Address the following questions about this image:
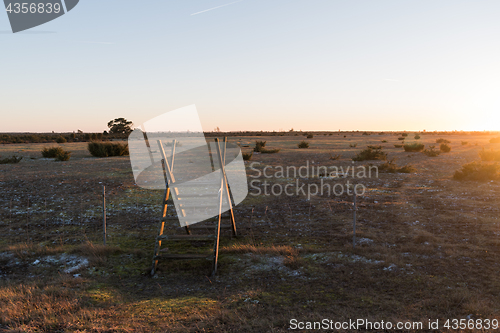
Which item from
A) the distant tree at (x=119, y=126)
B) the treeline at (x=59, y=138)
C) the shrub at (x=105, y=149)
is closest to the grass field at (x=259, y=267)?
the shrub at (x=105, y=149)

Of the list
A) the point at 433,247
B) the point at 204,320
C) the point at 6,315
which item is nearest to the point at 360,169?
the point at 433,247

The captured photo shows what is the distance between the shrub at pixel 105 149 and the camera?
27.2 m

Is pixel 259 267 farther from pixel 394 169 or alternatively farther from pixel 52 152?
pixel 52 152

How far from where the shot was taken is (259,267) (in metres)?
6.41

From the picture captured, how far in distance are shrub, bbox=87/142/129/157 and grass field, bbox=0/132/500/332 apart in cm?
1573

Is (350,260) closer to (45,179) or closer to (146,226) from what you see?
(146,226)

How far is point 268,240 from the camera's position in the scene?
26.9 ft

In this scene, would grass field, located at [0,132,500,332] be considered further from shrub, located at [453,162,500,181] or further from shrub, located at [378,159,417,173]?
shrub, located at [378,159,417,173]

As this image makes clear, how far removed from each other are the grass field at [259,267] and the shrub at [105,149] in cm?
1573

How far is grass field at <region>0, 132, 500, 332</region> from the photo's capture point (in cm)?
444

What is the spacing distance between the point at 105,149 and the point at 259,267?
25301 mm

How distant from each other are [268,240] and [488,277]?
186 inches

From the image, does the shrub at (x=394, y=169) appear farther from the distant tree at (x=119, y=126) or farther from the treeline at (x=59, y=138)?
the distant tree at (x=119, y=126)

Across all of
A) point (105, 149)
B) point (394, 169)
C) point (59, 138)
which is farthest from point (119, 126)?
point (394, 169)
